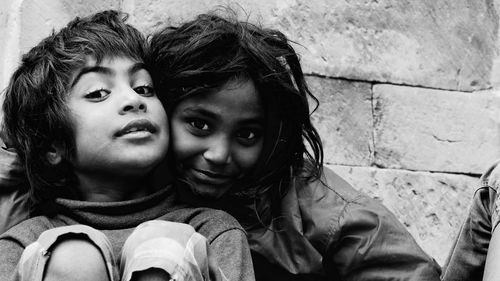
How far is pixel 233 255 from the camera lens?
2.16 meters

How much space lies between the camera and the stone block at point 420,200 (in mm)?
3361

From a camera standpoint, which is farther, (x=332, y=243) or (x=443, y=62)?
(x=443, y=62)

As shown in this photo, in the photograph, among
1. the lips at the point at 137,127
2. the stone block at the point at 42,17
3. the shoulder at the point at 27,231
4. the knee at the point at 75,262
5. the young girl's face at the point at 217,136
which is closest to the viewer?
the knee at the point at 75,262

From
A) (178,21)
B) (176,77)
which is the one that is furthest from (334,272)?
(178,21)

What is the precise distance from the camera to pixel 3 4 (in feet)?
10.4

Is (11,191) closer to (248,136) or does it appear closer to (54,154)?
(54,154)

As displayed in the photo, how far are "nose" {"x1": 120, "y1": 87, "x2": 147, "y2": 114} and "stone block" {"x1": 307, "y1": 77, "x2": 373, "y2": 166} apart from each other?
1.10 m

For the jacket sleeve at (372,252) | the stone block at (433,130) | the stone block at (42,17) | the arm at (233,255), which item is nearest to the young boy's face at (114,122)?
the arm at (233,255)

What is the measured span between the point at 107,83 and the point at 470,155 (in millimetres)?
1613

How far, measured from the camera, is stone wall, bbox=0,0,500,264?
11.1 ft

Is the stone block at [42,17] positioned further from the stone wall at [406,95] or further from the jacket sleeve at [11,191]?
the jacket sleeve at [11,191]

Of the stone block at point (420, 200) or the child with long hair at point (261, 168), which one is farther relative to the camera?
the stone block at point (420, 200)

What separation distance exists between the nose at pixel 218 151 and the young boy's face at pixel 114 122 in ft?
0.37

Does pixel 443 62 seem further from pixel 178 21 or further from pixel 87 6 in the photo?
pixel 87 6
